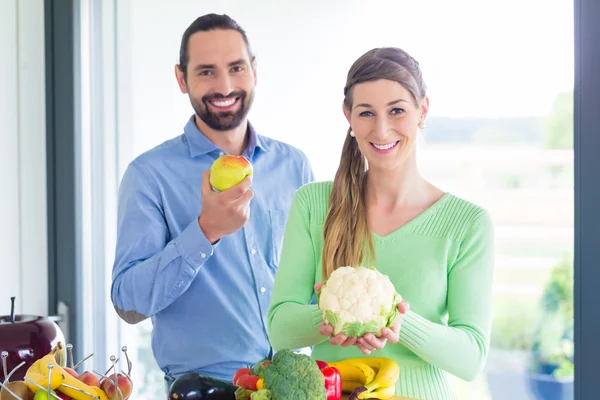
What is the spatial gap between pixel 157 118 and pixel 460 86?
150 centimetres

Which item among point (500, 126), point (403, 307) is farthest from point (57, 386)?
point (500, 126)

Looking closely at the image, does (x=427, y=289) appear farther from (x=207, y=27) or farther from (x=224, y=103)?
(x=207, y=27)

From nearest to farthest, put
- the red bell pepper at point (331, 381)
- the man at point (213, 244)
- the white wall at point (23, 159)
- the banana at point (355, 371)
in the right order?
the red bell pepper at point (331, 381) → the banana at point (355, 371) → the man at point (213, 244) → the white wall at point (23, 159)

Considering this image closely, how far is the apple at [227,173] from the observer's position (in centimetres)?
178

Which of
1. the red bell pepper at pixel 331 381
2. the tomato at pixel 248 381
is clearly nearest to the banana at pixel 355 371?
the red bell pepper at pixel 331 381

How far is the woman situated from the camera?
1575mm

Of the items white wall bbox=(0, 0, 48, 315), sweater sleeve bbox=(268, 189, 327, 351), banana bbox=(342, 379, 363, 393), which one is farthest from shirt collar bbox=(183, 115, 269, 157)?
white wall bbox=(0, 0, 48, 315)

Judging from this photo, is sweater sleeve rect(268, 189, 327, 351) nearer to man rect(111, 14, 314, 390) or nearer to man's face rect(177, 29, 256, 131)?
man rect(111, 14, 314, 390)

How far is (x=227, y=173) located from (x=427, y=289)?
53 centimetres

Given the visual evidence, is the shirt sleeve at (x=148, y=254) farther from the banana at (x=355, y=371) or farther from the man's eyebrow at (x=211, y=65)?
the banana at (x=355, y=371)

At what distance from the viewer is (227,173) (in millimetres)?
1781

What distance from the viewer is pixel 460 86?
215 cm

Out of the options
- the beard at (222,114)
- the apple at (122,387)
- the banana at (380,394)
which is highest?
the beard at (222,114)

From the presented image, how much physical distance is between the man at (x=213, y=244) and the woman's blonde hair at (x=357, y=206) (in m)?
0.36
